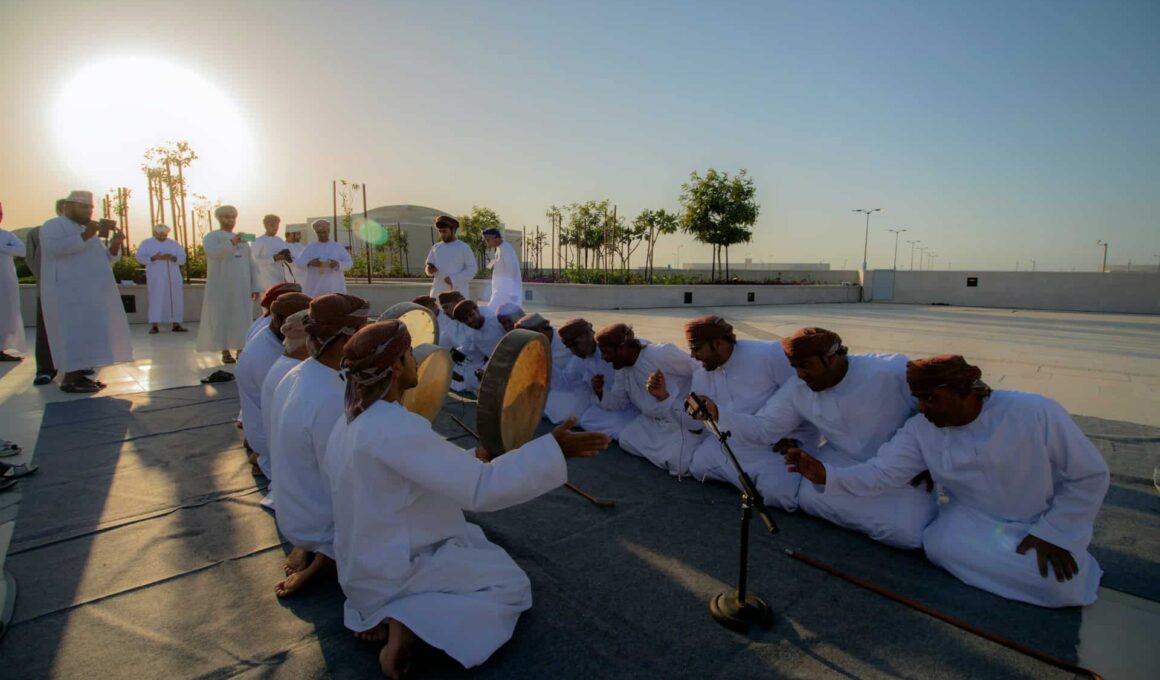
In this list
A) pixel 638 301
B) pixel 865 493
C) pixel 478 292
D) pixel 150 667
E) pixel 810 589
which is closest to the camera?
pixel 150 667

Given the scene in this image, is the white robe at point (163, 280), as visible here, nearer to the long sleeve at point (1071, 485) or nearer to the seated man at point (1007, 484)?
the seated man at point (1007, 484)

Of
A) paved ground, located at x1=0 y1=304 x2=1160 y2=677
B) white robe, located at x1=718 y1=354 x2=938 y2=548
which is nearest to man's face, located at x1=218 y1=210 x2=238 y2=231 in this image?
paved ground, located at x1=0 y1=304 x2=1160 y2=677

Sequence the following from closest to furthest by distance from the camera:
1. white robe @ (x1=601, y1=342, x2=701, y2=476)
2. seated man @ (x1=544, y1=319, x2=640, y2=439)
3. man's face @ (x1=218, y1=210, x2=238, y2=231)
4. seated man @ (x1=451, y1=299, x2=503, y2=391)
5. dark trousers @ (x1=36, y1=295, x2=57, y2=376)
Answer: white robe @ (x1=601, y1=342, x2=701, y2=476) < seated man @ (x1=544, y1=319, x2=640, y2=439) < seated man @ (x1=451, y1=299, x2=503, y2=391) < dark trousers @ (x1=36, y1=295, x2=57, y2=376) < man's face @ (x1=218, y1=210, x2=238, y2=231)

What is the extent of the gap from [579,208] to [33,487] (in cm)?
3319

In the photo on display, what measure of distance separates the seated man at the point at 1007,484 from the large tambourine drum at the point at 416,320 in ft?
12.5

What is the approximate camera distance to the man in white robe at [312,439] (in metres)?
2.61

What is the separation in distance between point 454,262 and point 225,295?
336 cm

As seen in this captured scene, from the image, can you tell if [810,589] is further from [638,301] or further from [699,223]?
[699,223]

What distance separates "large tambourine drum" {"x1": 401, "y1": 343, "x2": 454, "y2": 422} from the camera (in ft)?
11.1

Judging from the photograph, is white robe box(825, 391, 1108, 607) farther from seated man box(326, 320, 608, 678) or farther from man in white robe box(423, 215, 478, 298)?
man in white robe box(423, 215, 478, 298)

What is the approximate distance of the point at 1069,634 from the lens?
2.38 m

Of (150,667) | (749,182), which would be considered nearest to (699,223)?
(749,182)

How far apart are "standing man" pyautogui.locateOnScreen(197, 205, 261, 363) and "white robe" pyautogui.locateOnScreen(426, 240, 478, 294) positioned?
2784mm

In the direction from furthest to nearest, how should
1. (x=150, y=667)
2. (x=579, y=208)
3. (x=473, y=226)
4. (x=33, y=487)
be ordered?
(x=473, y=226) < (x=579, y=208) < (x=33, y=487) < (x=150, y=667)
